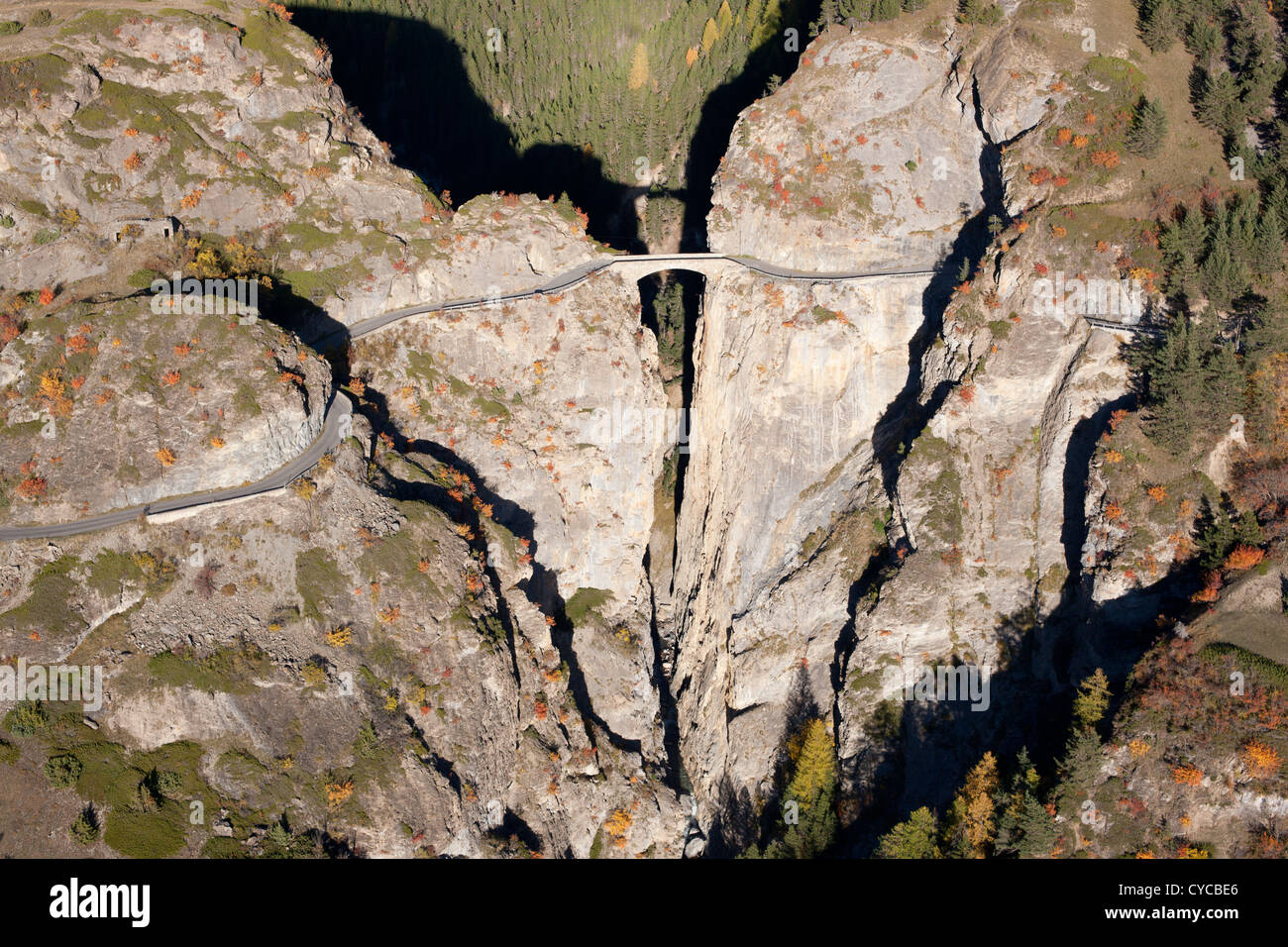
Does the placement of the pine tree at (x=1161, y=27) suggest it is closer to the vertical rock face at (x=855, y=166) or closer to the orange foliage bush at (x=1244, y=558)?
the vertical rock face at (x=855, y=166)

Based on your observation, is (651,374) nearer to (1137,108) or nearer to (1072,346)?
(1072,346)

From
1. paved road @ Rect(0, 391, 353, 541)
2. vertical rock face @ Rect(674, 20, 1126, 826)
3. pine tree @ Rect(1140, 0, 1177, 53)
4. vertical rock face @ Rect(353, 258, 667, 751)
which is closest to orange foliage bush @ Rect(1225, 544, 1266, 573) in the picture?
vertical rock face @ Rect(674, 20, 1126, 826)

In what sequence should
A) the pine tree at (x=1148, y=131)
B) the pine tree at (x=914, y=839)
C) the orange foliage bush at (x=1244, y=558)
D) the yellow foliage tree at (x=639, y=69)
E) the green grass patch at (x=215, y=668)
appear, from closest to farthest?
the orange foliage bush at (x=1244, y=558) < the green grass patch at (x=215, y=668) < the pine tree at (x=914, y=839) < the pine tree at (x=1148, y=131) < the yellow foliage tree at (x=639, y=69)

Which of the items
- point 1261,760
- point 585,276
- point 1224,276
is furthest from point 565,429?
point 1261,760

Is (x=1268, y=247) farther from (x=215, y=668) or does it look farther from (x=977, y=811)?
(x=215, y=668)

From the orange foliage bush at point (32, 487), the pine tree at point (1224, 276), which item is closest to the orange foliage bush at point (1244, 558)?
the pine tree at point (1224, 276)

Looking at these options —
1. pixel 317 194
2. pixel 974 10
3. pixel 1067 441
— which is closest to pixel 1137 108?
pixel 974 10
